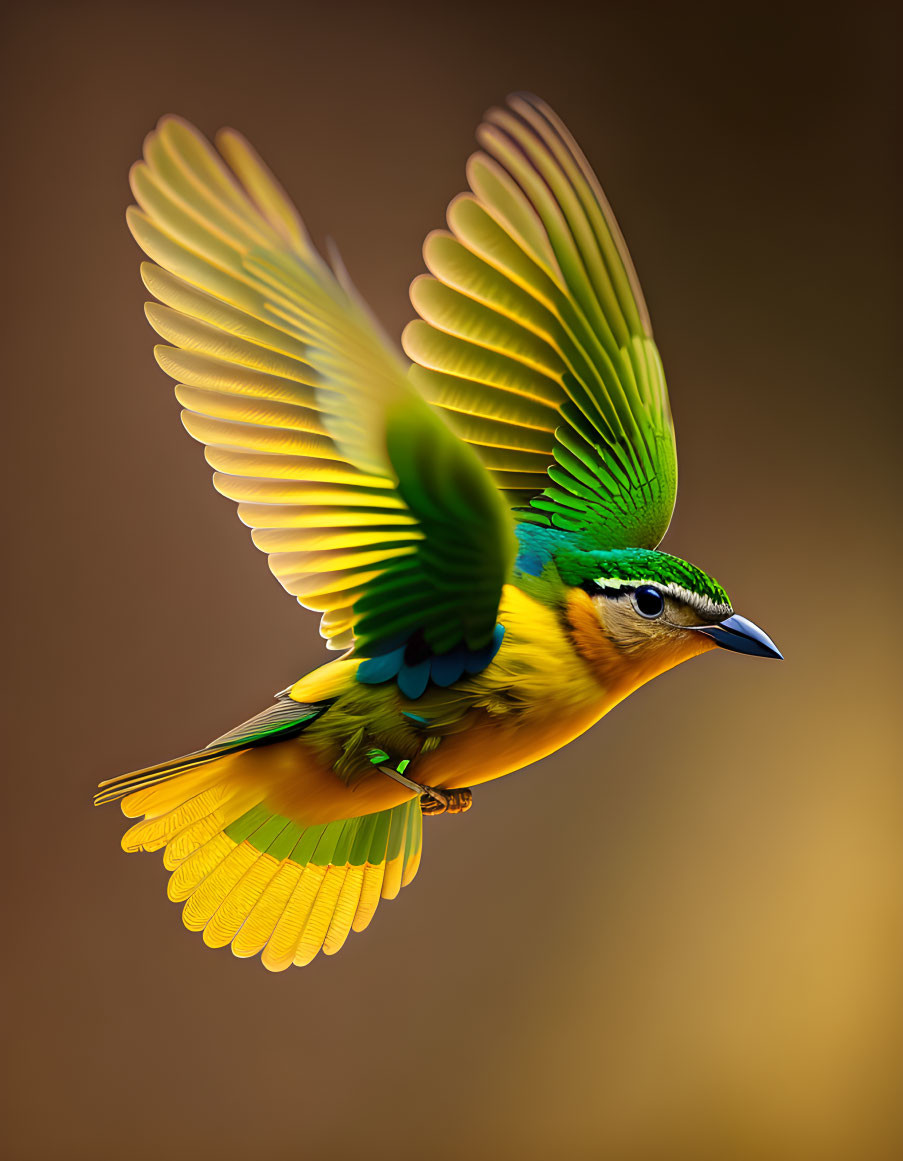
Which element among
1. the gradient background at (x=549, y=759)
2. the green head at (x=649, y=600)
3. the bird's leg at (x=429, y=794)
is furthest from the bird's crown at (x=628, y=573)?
the gradient background at (x=549, y=759)

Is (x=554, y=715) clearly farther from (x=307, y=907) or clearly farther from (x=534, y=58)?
(x=534, y=58)

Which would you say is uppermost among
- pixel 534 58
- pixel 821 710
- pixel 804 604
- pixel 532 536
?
pixel 534 58

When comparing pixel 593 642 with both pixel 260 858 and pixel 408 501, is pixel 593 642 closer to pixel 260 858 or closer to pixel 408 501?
pixel 408 501

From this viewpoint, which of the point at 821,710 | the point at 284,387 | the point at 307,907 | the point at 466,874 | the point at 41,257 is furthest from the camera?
the point at 821,710

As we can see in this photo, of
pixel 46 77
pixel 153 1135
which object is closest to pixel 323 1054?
pixel 153 1135

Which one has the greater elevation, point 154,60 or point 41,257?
point 154,60

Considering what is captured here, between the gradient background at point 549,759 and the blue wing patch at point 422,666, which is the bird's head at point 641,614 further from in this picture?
the gradient background at point 549,759

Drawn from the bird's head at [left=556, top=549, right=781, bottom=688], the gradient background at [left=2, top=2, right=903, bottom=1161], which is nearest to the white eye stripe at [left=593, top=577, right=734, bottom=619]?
the bird's head at [left=556, top=549, right=781, bottom=688]
